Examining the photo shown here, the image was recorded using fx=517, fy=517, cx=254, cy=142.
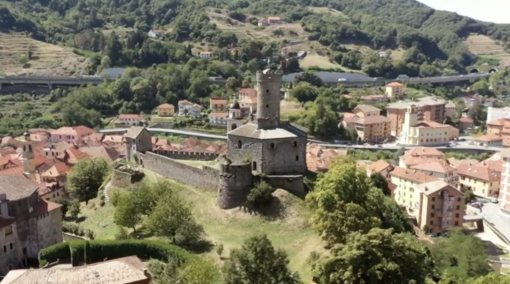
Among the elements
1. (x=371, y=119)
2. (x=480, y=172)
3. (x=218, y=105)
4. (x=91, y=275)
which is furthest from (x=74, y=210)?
(x=371, y=119)

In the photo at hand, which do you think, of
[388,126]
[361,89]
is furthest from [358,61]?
[388,126]

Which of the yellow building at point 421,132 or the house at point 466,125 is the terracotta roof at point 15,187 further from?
the house at point 466,125

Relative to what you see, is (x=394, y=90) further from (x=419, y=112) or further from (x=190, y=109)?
(x=190, y=109)


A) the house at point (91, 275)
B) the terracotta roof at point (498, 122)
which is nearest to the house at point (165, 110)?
the terracotta roof at point (498, 122)

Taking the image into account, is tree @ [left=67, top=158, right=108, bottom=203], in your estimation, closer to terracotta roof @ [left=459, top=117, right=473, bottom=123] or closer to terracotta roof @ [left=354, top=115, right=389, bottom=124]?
terracotta roof @ [left=354, top=115, right=389, bottom=124]

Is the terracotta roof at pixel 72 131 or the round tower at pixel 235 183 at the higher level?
the round tower at pixel 235 183
